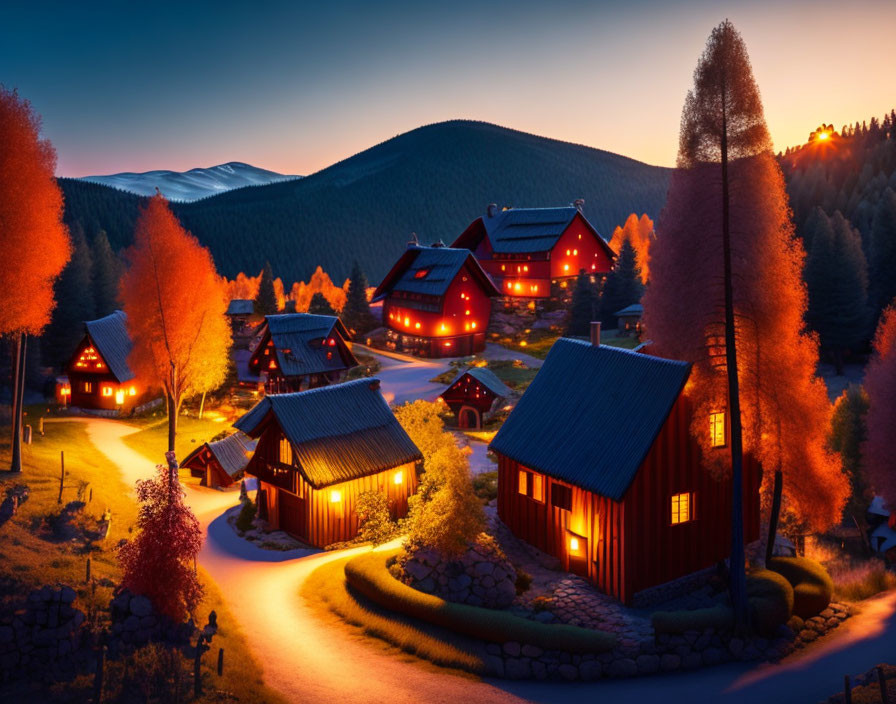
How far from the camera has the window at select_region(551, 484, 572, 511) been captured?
87.2 feet

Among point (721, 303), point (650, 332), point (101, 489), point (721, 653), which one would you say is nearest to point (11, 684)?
point (101, 489)

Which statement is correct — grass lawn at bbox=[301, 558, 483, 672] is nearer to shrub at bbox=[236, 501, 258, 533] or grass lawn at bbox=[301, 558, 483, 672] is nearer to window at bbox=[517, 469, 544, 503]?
window at bbox=[517, 469, 544, 503]

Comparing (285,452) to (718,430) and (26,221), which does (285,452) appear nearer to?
(26,221)

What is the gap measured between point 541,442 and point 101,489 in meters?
22.9

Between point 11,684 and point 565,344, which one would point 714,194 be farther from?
point 11,684

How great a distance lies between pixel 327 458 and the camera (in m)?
32.3

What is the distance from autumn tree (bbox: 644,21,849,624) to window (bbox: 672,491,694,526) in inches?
65.3

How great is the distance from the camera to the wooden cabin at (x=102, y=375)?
55.7 m

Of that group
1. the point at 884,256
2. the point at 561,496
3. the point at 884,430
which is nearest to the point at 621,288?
the point at 884,256

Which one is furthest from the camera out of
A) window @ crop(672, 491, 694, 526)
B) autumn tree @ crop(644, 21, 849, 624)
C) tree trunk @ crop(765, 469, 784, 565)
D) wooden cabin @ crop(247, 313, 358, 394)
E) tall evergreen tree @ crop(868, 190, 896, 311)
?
tall evergreen tree @ crop(868, 190, 896, 311)

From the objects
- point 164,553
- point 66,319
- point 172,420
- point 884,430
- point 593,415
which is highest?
point 66,319

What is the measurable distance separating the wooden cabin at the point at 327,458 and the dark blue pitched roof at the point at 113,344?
25734 millimetres

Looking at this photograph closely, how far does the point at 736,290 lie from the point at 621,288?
57467 millimetres

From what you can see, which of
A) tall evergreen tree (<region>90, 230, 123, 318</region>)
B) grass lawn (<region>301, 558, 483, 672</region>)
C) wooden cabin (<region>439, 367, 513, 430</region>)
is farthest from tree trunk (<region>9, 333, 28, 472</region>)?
tall evergreen tree (<region>90, 230, 123, 318</region>)
